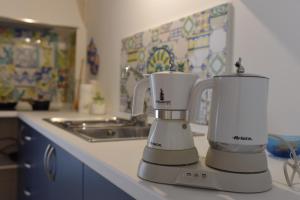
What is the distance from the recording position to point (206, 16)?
1439mm

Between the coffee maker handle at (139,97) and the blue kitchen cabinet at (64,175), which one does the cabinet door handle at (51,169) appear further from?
the coffee maker handle at (139,97)

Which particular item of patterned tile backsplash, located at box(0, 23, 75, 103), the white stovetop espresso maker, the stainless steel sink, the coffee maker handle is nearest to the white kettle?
the white stovetop espresso maker

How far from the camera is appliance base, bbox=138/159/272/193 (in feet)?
2.22

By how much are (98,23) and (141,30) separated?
0.82m

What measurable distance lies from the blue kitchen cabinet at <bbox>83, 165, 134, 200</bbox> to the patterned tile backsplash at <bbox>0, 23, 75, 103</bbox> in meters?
2.04

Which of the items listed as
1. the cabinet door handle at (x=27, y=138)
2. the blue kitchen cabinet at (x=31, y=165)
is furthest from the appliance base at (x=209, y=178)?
the cabinet door handle at (x=27, y=138)

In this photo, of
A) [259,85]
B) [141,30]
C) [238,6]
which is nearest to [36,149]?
[141,30]

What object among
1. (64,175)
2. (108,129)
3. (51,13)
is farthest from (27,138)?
(51,13)

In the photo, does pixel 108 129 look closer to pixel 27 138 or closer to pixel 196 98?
pixel 27 138

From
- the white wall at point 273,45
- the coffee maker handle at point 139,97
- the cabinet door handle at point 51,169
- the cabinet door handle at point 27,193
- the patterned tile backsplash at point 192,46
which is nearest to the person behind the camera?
the coffee maker handle at point 139,97

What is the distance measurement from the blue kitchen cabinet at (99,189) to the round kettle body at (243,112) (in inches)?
11.6

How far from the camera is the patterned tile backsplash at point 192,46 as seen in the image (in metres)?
1.34

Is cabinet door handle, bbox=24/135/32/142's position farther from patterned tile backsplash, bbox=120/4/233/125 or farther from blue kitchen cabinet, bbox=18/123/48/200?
patterned tile backsplash, bbox=120/4/233/125

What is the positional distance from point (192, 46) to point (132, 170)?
0.88 m
